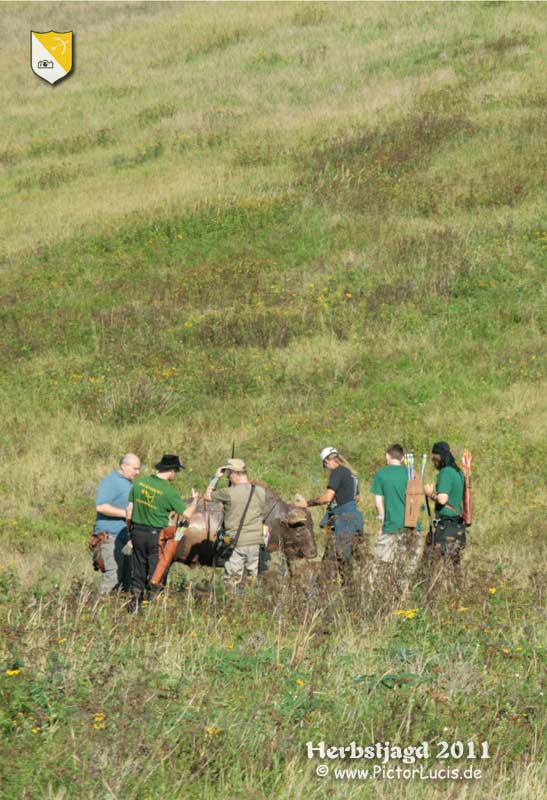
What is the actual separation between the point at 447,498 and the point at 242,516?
6.33 ft

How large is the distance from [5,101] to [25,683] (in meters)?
33.7

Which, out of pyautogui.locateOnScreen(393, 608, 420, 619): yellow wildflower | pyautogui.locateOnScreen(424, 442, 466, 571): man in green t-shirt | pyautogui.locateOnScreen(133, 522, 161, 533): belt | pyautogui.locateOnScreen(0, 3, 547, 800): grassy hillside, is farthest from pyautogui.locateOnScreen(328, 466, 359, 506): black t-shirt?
pyautogui.locateOnScreen(393, 608, 420, 619): yellow wildflower

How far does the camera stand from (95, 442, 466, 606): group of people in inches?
397

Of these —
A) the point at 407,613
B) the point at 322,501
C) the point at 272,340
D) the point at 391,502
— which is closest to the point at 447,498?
the point at 391,502

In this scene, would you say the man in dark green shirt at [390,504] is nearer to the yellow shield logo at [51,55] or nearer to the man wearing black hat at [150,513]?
the man wearing black hat at [150,513]

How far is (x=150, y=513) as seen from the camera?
1006 cm

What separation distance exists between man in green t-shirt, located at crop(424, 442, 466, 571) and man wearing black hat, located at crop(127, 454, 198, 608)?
2312mm

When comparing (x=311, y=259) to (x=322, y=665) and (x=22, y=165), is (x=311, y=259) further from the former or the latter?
(x=322, y=665)

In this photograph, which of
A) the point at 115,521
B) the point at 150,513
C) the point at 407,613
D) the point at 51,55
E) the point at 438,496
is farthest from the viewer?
the point at 51,55

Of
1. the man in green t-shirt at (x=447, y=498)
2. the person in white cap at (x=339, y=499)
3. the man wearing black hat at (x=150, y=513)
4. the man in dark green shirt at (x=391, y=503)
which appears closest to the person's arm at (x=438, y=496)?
the man in green t-shirt at (x=447, y=498)

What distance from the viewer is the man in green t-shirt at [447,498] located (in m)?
10.4

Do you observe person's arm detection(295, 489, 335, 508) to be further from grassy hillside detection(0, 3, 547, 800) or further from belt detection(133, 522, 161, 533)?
belt detection(133, 522, 161, 533)

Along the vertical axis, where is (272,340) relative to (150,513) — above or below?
above

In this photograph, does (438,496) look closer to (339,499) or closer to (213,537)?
(339,499)
